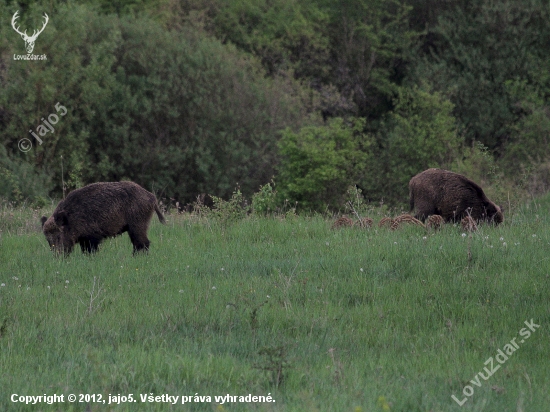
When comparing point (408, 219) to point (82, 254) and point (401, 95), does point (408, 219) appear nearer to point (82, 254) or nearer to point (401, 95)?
point (82, 254)

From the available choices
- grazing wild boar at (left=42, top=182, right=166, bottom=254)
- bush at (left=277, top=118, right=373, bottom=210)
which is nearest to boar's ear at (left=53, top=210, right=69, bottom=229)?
grazing wild boar at (left=42, top=182, right=166, bottom=254)

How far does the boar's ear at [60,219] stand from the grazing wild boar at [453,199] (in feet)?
18.8

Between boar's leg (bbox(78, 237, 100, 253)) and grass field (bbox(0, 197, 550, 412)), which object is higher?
grass field (bbox(0, 197, 550, 412))

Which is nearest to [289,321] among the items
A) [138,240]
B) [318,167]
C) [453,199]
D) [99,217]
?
[138,240]

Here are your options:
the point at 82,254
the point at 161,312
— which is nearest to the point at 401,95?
the point at 82,254

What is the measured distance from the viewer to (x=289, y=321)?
290 inches

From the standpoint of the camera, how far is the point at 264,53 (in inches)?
1628

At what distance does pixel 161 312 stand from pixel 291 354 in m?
1.65

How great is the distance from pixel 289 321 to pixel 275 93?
3014 cm

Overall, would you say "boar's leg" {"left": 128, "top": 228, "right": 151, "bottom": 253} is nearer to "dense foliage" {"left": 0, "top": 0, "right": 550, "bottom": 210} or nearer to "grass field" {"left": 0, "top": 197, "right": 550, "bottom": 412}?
"grass field" {"left": 0, "top": 197, "right": 550, "bottom": 412}

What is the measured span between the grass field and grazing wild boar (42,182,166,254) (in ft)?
0.98

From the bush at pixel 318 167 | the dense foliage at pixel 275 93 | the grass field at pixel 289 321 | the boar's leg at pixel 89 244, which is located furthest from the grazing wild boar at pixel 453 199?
the bush at pixel 318 167

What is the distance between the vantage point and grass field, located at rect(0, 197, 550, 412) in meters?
5.58

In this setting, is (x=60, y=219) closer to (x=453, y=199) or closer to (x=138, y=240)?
(x=138, y=240)
